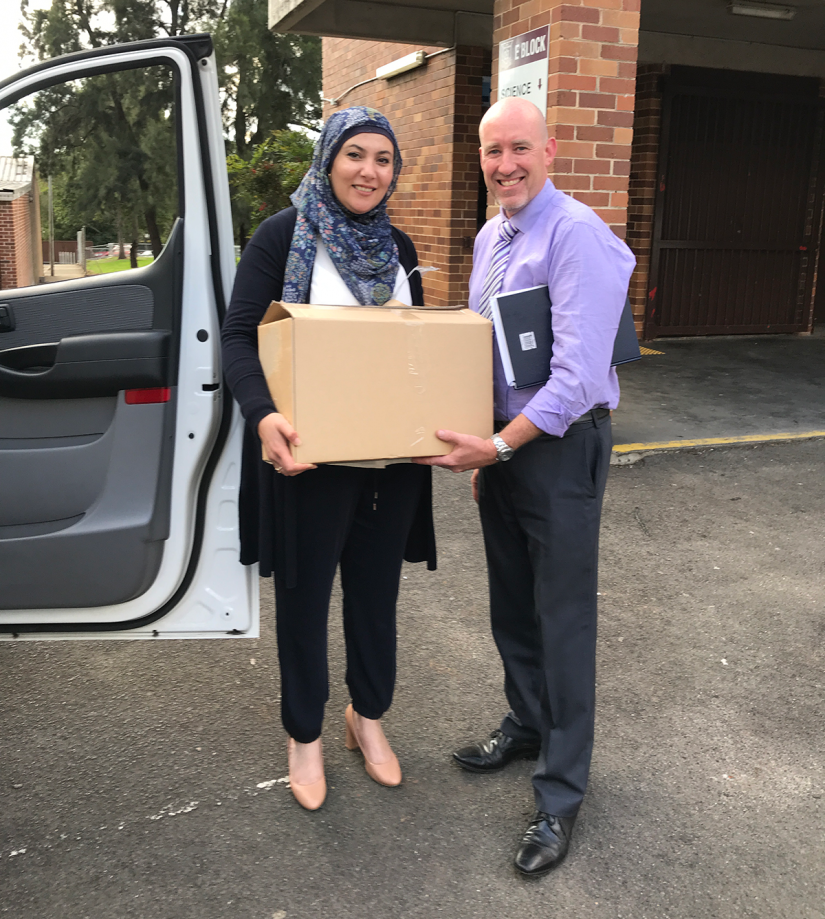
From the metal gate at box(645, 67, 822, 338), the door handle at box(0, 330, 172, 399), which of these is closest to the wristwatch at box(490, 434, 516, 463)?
the door handle at box(0, 330, 172, 399)

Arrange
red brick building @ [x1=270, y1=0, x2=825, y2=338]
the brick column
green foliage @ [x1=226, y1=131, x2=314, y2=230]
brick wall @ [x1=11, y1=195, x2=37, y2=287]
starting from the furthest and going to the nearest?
1. green foliage @ [x1=226, y1=131, x2=314, y2=230]
2. red brick building @ [x1=270, y1=0, x2=825, y2=338]
3. the brick column
4. brick wall @ [x1=11, y1=195, x2=37, y2=287]

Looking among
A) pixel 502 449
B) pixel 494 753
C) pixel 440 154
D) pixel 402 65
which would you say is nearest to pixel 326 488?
pixel 502 449

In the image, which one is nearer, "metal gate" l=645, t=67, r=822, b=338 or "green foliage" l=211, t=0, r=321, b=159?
"metal gate" l=645, t=67, r=822, b=338

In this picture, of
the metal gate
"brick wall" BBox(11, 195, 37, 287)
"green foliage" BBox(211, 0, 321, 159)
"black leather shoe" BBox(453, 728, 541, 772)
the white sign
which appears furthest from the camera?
"green foliage" BBox(211, 0, 321, 159)

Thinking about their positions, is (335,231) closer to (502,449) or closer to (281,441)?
(281,441)

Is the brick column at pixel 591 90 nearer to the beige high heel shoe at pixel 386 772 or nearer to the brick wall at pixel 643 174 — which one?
the beige high heel shoe at pixel 386 772

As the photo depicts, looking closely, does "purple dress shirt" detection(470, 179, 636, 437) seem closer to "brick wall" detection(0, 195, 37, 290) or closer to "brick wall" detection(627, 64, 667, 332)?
"brick wall" detection(0, 195, 37, 290)

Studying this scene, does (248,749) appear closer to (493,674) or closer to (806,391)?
(493,674)

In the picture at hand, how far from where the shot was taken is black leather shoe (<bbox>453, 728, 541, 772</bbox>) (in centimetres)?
269

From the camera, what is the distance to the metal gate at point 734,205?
9719 millimetres

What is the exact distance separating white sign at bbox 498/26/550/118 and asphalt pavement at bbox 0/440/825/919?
2.93 metres

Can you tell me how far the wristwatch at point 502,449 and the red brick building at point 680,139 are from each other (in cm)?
643

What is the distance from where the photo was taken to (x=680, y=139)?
972cm

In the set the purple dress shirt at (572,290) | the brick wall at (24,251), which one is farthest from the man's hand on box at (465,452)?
the brick wall at (24,251)
